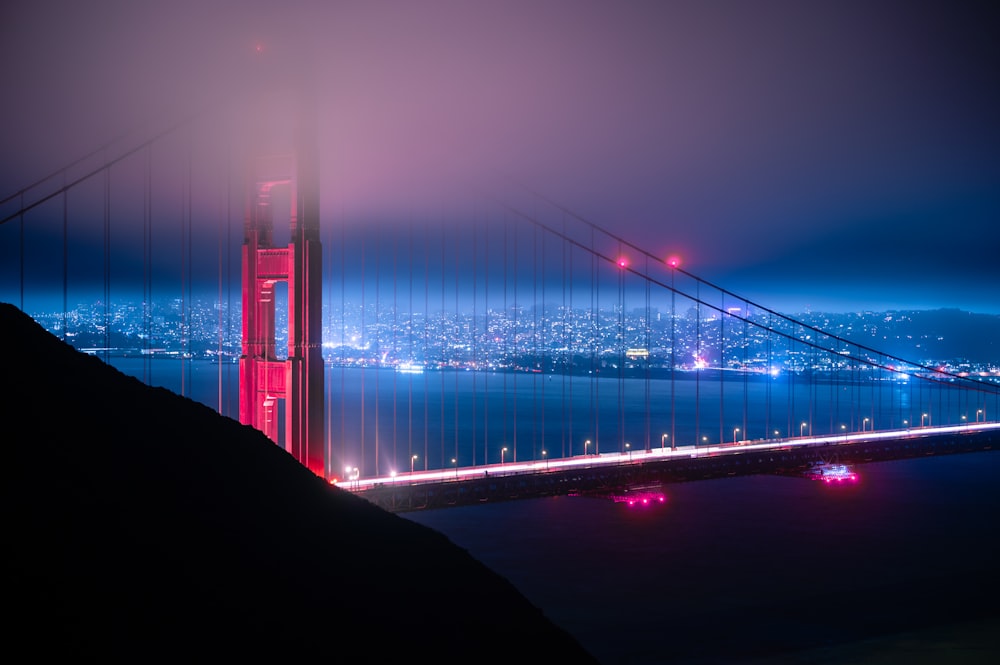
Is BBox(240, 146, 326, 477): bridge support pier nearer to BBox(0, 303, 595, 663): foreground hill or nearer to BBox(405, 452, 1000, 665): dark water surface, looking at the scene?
BBox(405, 452, 1000, 665): dark water surface

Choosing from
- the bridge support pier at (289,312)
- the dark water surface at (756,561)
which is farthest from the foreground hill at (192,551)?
the bridge support pier at (289,312)

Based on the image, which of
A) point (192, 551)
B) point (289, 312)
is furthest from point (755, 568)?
point (192, 551)

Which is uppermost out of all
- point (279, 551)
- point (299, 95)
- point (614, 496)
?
point (299, 95)

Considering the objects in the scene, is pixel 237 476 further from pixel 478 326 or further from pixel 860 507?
pixel 478 326

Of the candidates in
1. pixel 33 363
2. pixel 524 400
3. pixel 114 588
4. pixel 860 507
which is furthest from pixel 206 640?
pixel 524 400

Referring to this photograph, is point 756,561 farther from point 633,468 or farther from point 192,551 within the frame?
point 192,551

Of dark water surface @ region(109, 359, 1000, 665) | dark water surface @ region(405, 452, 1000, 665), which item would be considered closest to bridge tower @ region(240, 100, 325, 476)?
dark water surface @ region(109, 359, 1000, 665)

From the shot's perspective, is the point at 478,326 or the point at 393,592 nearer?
the point at 393,592
